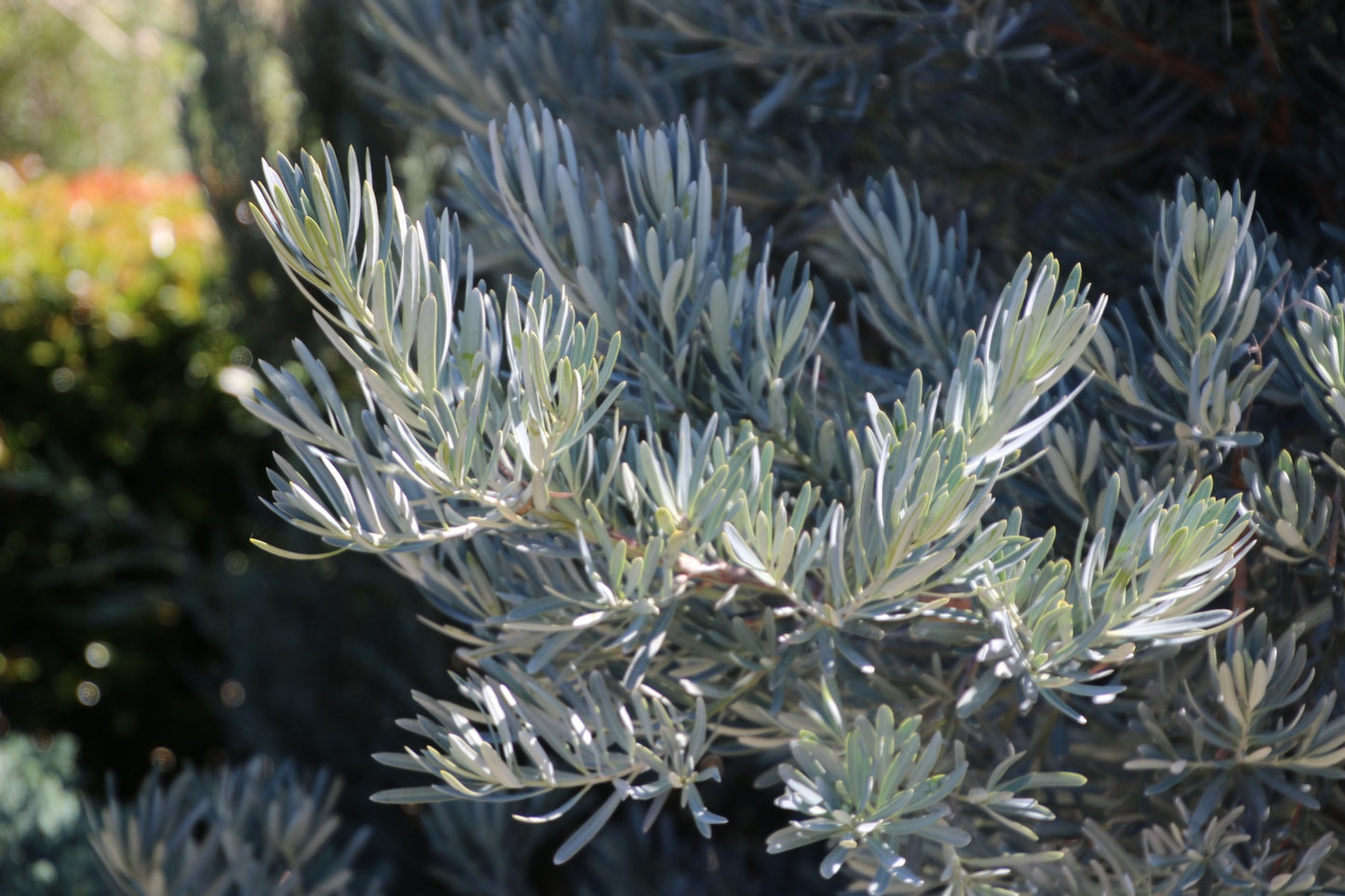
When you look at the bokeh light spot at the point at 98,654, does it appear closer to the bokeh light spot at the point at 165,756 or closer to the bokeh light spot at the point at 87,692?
the bokeh light spot at the point at 87,692

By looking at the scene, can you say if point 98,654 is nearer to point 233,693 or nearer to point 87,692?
point 87,692

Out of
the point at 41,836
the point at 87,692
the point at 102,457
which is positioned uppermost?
the point at 102,457

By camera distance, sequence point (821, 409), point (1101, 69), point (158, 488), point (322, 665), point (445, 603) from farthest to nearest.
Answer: point (158, 488) < point (322, 665) < point (1101, 69) < point (821, 409) < point (445, 603)

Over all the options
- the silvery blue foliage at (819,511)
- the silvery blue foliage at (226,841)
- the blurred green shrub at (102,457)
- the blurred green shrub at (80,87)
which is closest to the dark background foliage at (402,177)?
the blurred green shrub at (102,457)

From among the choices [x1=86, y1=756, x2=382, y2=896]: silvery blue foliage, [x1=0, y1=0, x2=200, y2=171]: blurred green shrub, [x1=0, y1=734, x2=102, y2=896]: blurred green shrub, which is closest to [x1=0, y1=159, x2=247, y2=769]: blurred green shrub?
[x1=0, y1=734, x2=102, y2=896]: blurred green shrub

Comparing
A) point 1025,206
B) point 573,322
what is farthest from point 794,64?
point 573,322

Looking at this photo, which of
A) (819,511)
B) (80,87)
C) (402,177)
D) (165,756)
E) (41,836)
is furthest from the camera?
(80,87)

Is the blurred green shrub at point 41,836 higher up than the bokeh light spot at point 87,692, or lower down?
higher up

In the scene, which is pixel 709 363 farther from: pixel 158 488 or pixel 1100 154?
pixel 158 488

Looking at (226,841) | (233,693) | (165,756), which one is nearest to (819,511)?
(226,841)
